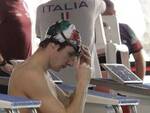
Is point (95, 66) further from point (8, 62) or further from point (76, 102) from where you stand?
point (76, 102)

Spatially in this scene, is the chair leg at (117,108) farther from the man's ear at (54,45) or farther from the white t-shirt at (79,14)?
the white t-shirt at (79,14)

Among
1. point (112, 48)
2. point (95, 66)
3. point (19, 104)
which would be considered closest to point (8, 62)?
point (95, 66)

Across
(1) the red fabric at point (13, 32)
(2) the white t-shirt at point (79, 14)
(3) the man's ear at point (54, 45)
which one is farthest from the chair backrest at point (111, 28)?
(3) the man's ear at point (54, 45)

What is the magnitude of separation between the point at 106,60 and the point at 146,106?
540 mm

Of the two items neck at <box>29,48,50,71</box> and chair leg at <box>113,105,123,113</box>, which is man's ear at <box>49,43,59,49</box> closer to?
neck at <box>29,48,50,71</box>

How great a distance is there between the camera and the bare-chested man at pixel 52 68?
2.27 m

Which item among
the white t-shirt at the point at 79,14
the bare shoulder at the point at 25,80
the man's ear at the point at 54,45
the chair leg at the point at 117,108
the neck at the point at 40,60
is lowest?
the chair leg at the point at 117,108

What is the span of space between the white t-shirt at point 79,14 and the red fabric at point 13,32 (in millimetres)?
146

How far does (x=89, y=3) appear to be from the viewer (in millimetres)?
3365

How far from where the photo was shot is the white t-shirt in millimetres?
3383

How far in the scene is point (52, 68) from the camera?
233cm

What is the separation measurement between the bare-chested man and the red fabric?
123 cm

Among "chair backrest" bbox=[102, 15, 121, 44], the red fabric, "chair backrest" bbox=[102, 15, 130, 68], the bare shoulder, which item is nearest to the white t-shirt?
the red fabric

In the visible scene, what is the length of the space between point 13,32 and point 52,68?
1311mm
